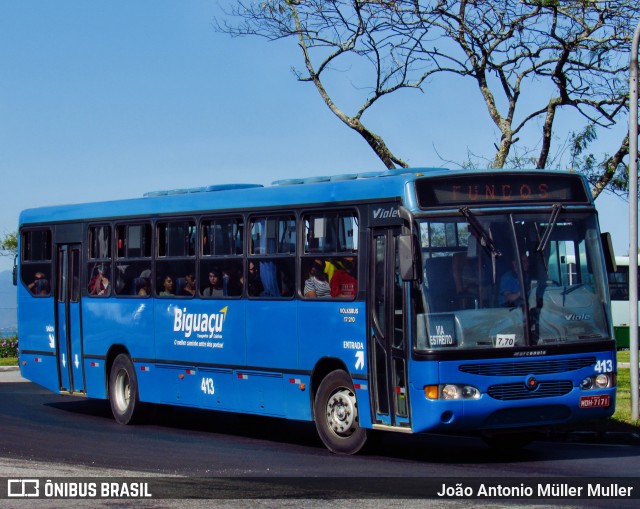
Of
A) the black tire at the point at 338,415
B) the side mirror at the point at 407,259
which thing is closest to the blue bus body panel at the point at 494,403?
the side mirror at the point at 407,259

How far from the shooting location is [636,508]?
35.2 ft

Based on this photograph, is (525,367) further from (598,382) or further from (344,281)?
(344,281)

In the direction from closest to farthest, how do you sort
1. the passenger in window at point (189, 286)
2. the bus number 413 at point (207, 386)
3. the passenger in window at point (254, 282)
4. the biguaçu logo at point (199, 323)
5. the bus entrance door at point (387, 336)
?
1. the bus entrance door at point (387, 336)
2. the passenger in window at point (254, 282)
3. the biguaçu logo at point (199, 323)
4. the bus number 413 at point (207, 386)
5. the passenger in window at point (189, 286)

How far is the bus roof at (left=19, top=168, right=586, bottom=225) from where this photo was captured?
15.0 m

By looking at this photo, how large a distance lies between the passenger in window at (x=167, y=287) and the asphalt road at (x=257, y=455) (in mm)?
1988

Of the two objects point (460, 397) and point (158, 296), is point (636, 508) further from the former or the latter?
point (158, 296)

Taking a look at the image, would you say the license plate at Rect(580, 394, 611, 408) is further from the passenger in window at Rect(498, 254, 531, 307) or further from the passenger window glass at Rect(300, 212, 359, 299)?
the passenger window glass at Rect(300, 212, 359, 299)

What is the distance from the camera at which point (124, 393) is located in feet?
66.8

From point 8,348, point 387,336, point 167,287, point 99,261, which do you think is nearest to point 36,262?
point 99,261

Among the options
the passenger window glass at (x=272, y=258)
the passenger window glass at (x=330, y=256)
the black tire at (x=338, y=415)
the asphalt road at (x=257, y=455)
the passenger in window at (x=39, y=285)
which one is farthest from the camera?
the passenger in window at (x=39, y=285)

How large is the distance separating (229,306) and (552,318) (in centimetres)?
493

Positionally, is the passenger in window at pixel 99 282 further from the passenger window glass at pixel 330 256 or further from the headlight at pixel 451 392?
the headlight at pixel 451 392

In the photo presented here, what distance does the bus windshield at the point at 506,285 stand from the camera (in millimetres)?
14117

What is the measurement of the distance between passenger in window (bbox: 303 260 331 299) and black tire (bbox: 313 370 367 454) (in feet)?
3.17
